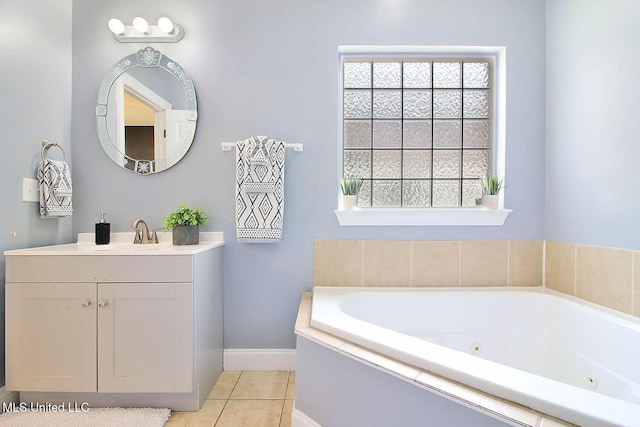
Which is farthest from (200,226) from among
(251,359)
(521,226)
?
(521,226)

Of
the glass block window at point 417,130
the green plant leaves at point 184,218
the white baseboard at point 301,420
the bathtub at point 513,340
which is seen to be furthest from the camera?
the glass block window at point 417,130

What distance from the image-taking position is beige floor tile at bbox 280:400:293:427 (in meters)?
1.52

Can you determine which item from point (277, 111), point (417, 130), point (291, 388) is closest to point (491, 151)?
point (417, 130)

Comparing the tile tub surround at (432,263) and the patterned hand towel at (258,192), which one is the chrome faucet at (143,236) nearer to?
the patterned hand towel at (258,192)

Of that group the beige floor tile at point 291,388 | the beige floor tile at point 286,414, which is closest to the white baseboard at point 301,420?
the beige floor tile at point 286,414

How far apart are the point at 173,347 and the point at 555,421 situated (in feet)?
4.72

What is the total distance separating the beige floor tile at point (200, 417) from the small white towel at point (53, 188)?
48.3 inches

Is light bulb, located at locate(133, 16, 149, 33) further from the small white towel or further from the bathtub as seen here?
the bathtub

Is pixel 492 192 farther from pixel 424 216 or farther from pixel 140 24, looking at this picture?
pixel 140 24

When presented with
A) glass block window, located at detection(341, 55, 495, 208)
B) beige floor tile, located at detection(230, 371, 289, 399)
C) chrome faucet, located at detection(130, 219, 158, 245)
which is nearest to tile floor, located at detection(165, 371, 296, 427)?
beige floor tile, located at detection(230, 371, 289, 399)

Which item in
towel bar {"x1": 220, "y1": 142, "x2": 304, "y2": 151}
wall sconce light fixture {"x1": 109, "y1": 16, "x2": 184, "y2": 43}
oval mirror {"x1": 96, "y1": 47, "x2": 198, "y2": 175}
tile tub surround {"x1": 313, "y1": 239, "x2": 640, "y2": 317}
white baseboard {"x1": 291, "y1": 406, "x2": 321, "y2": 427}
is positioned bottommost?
white baseboard {"x1": 291, "y1": 406, "x2": 321, "y2": 427}

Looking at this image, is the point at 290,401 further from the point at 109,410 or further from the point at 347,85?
the point at 347,85

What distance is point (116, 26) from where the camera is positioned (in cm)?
196

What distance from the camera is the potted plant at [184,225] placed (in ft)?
6.07
